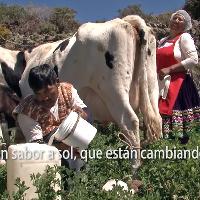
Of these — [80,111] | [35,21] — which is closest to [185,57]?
[80,111]

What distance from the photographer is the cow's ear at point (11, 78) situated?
759 cm

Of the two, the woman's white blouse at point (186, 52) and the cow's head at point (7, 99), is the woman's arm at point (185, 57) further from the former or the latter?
the cow's head at point (7, 99)

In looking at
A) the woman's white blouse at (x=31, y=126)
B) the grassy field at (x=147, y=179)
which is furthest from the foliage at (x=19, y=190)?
the woman's white blouse at (x=31, y=126)

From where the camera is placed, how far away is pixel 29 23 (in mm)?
29156

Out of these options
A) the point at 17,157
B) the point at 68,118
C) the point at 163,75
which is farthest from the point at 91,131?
the point at 163,75

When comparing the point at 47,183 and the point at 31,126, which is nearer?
the point at 47,183

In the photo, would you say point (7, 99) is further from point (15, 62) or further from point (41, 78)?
point (41, 78)

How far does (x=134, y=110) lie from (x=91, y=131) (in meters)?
2.33

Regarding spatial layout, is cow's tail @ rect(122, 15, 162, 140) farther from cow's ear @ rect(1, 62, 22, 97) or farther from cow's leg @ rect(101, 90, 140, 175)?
cow's ear @ rect(1, 62, 22, 97)

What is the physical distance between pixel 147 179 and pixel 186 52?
259 cm

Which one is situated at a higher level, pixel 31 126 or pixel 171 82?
pixel 171 82

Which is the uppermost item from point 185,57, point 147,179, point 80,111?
point 185,57

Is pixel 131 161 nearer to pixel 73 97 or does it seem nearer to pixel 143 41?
pixel 73 97

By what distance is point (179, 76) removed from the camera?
6945 millimetres
